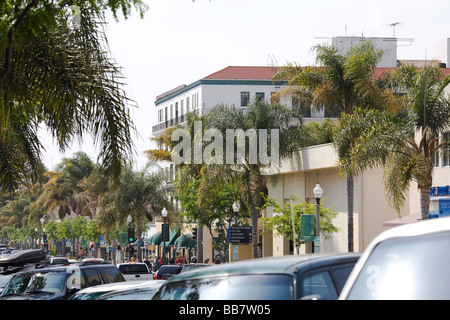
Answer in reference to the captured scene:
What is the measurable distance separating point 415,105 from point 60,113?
60.2 ft

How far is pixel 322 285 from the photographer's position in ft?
22.0

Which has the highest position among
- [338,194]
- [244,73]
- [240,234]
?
[244,73]

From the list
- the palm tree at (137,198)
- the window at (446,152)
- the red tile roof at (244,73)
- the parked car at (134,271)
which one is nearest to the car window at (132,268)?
the parked car at (134,271)

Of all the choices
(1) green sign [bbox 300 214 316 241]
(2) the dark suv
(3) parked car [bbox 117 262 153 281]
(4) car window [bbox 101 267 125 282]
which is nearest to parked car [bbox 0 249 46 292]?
(3) parked car [bbox 117 262 153 281]

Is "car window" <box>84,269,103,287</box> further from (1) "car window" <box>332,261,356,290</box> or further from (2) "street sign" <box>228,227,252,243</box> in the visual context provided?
(2) "street sign" <box>228,227,252,243</box>

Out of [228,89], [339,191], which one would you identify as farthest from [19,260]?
[228,89]

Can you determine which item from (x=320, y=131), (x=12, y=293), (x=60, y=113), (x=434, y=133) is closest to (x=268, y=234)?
(x=320, y=131)

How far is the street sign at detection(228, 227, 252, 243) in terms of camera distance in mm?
47472

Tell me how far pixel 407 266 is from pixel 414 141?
25440 millimetres

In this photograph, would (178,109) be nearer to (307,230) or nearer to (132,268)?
(132,268)

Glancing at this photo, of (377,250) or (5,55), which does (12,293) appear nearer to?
(5,55)

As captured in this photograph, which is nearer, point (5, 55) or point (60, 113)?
point (5, 55)

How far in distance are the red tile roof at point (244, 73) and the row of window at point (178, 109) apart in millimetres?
3222

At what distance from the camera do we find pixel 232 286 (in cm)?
616
